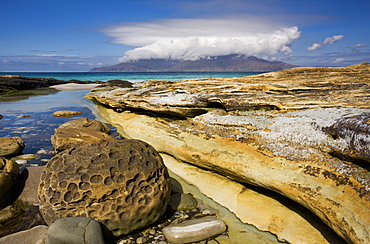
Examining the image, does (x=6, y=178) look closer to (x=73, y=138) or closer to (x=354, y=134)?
(x=73, y=138)

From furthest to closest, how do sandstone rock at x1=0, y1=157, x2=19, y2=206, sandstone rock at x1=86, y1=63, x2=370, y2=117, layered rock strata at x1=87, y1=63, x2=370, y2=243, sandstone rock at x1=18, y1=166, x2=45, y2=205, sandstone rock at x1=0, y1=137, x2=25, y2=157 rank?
sandstone rock at x1=0, y1=137, x2=25, y2=157, sandstone rock at x1=86, y1=63, x2=370, y2=117, sandstone rock at x1=18, y1=166, x2=45, y2=205, sandstone rock at x1=0, y1=157, x2=19, y2=206, layered rock strata at x1=87, y1=63, x2=370, y2=243

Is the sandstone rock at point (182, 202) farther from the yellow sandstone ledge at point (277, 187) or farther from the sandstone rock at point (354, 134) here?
the sandstone rock at point (354, 134)

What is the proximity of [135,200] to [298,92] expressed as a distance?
3.59m

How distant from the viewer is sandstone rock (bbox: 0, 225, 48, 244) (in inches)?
100

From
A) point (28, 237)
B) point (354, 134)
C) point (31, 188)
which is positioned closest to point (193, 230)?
point (28, 237)

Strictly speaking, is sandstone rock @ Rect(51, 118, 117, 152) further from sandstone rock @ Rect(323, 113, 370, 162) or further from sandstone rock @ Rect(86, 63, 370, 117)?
sandstone rock @ Rect(323, 113, 370, 162)

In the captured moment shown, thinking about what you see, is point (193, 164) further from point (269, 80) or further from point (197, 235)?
point (269, 80)

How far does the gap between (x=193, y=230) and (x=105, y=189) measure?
1020 mm

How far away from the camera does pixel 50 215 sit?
9.00ft

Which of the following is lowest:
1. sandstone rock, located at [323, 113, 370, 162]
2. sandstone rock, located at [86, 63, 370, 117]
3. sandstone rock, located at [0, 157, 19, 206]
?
sandstone rock, located at [0, 157, 19, 206]

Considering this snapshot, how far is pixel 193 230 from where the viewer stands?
2.71 meters

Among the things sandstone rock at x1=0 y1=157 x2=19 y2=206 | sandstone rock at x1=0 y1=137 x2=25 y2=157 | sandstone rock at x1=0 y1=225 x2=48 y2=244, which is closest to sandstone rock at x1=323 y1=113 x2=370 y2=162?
sandstone rock at x1=0 y1=225 x2=48 y2=244

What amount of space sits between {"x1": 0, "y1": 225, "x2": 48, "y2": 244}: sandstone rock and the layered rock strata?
243cm

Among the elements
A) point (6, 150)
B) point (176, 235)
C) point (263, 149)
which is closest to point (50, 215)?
point (176, 235)
